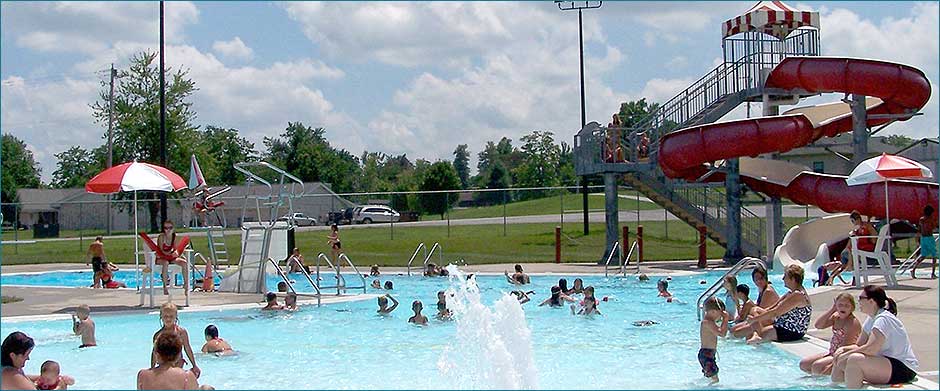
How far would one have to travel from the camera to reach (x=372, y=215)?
5772cm

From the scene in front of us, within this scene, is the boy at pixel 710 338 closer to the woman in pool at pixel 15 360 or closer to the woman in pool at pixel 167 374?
the woman in pool at pixel 167 374

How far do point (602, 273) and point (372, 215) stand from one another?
36.1 meters

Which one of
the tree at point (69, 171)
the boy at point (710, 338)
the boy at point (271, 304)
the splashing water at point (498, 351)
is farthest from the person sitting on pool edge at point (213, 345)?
the tree at point (69, 171)

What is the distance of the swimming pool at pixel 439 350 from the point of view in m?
9.66

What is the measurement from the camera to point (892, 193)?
21.1 m

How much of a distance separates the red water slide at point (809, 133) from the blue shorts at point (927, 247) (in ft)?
12.3

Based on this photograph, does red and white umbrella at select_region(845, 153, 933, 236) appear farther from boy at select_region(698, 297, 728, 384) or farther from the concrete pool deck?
boy at select_region(698, 297, 728, 384)

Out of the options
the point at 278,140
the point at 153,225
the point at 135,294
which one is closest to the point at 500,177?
the point at 278,140

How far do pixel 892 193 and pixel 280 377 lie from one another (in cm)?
1557

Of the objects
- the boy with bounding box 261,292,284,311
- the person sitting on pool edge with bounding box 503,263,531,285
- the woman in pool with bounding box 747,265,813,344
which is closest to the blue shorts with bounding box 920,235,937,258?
the woman in pool with bounding box 747,265,813,344

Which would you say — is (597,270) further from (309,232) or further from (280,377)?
(309,232)

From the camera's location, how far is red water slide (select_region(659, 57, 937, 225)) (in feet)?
73.3

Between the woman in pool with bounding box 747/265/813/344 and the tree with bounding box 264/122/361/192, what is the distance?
8192 cm

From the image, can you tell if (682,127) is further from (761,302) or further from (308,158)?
(308,158)
